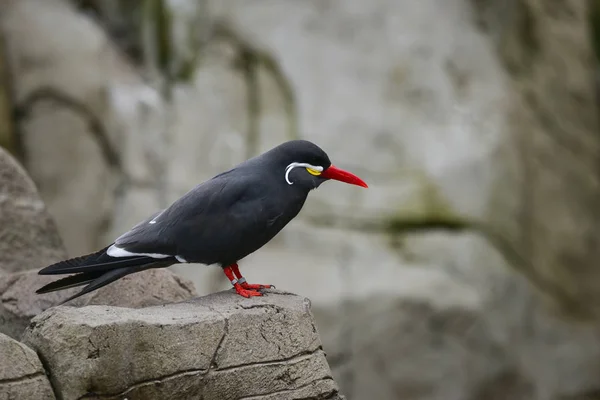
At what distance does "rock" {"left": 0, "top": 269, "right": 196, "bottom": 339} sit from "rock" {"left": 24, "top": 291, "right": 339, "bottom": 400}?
357 mm

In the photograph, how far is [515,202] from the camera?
22.7 ft

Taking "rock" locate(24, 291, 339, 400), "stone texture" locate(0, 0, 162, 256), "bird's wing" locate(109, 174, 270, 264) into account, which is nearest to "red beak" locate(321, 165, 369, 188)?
"bird's wing" locate(109, 174, 270, 264)

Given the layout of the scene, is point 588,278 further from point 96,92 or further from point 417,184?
point 96,92

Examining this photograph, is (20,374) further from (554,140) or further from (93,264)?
(554,140)

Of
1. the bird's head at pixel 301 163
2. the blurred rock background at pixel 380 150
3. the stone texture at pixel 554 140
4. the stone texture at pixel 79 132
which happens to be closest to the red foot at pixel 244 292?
the bird's head at pixel 301 163

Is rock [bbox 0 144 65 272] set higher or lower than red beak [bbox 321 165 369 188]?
lower

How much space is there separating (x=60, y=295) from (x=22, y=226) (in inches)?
26.7

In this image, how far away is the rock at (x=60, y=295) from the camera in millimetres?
3793

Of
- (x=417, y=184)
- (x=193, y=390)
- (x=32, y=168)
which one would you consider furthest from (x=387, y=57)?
(x=193, y=390)

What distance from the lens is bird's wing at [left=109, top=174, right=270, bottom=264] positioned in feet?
11.8

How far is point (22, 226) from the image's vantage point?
14.5 feet

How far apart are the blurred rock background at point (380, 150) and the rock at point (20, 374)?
3541mm

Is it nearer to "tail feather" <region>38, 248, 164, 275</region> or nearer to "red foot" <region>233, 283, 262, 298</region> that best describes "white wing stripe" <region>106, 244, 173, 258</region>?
"tail feather" <region>38, 248, 164, 275</region>

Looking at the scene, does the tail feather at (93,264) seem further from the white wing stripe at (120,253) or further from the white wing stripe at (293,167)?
the white wing stripe at (293,167)
